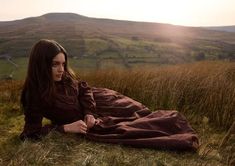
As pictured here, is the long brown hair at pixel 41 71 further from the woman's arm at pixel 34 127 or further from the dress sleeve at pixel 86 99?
the dress sleeve at pixel 86 99

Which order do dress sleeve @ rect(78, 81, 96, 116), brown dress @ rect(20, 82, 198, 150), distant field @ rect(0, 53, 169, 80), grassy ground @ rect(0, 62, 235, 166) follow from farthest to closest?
distant field @ rect(0, 53, 169, 80) < dress sleeve @ rect(78, 81, 96, 116) < brown dress @ rect(20, 82, 198, 150) < grassy ground @ rect(0, 62, 235, 166)

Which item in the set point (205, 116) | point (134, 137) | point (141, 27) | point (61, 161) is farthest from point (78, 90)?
point (141, 27)

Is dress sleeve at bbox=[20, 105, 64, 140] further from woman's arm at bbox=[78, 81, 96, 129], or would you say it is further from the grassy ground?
woman's arm at bbox=[78, 81, 96, 129]

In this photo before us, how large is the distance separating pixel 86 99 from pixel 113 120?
417 mm

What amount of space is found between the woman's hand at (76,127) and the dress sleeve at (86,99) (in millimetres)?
293

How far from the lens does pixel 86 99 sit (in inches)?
165


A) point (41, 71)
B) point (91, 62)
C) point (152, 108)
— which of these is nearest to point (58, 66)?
point (41, 71)

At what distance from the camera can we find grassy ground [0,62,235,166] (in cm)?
319

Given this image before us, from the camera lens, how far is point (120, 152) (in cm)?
342

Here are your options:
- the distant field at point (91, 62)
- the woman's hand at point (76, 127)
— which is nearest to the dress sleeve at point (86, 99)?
the woman's hand at point (76, 127)

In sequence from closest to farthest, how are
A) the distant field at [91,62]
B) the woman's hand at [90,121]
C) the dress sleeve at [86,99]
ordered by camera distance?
the woman's hand at [90,121]
the dress sleeve at [86,99]
the distant field at [91,62]

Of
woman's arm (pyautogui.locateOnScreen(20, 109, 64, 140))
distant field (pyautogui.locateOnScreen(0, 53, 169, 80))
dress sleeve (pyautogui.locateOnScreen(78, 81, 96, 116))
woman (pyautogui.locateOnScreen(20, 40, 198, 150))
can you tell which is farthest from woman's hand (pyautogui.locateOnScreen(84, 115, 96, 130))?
distant field (pyautogui.locateOnScreen(0, 53, 169, 80))

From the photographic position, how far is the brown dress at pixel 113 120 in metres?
3.57

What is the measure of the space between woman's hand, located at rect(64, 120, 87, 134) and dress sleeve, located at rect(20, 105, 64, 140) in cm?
8
